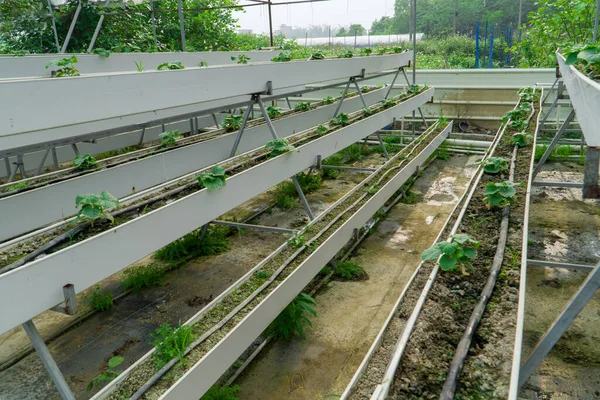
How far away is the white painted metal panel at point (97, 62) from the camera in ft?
13.5

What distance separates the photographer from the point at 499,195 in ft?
9.38

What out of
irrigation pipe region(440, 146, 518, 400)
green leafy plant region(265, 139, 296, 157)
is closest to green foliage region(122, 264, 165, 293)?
green leafy plant region(265, 139, 296, 157)

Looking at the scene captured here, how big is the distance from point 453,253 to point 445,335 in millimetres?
499

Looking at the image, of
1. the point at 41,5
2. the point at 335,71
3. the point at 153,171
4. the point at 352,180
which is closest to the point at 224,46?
the point at 41,5

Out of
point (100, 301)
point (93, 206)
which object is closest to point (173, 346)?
point (93, 206)

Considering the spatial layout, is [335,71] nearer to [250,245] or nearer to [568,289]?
[250,245]

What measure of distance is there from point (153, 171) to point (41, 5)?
706cm

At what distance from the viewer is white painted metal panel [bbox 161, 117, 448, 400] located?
2.15m

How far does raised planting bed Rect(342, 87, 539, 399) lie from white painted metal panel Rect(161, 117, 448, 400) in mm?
961

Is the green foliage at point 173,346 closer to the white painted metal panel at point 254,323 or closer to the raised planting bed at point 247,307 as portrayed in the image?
the raised planting bed at point 247,307

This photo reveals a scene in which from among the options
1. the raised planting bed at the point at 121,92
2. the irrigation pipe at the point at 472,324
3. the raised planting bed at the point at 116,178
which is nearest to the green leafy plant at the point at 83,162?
the raised planting bed at the point at 116,178

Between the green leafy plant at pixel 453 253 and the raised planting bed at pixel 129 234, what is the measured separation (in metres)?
1.48

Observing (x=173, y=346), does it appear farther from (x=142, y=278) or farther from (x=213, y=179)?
(x=142, y=278)

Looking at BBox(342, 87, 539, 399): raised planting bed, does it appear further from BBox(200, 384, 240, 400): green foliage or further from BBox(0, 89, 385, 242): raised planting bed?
BBox(0, 89, 385, 242): raised planting bed
